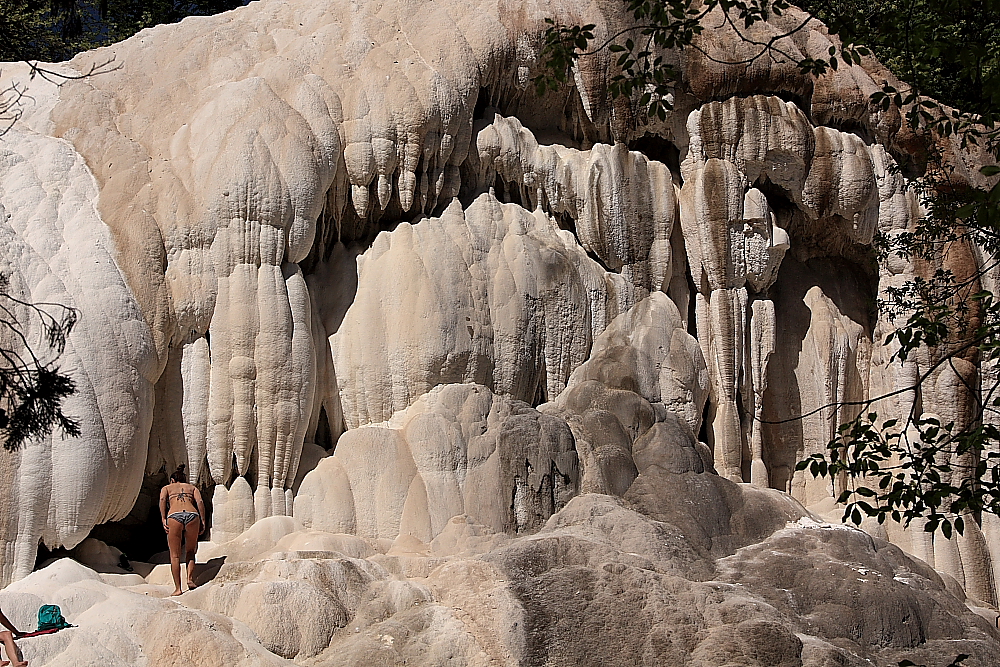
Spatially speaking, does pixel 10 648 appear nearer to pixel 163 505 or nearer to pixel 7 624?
pixel 7 624

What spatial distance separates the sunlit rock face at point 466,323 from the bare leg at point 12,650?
28 centimetres

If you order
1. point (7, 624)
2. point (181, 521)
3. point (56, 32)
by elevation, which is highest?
point (56, 32)

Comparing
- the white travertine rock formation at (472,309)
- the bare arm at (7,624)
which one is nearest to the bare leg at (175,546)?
the bare arm at (7,624)

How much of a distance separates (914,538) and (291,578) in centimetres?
923

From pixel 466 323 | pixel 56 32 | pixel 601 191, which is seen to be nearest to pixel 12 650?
pixel 466 323

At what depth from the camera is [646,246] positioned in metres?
15.4

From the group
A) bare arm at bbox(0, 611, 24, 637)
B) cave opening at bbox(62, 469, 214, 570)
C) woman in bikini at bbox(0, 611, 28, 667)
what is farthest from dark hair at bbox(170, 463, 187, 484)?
woman in bikini at bbox(0, 611, 28, 667)

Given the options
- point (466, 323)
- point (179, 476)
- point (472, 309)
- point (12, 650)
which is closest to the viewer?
point (12, 650)

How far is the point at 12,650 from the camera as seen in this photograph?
27.5 feet

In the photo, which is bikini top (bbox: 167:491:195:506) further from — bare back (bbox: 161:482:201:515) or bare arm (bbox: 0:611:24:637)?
bare arm (bbox: 0:611:24:637)

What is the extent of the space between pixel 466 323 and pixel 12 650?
6.49 m

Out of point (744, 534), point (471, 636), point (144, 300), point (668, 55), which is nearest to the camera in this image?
point (471, 636)

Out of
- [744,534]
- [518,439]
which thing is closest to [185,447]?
[518,439]

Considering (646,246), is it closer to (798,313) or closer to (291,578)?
(798,313)
